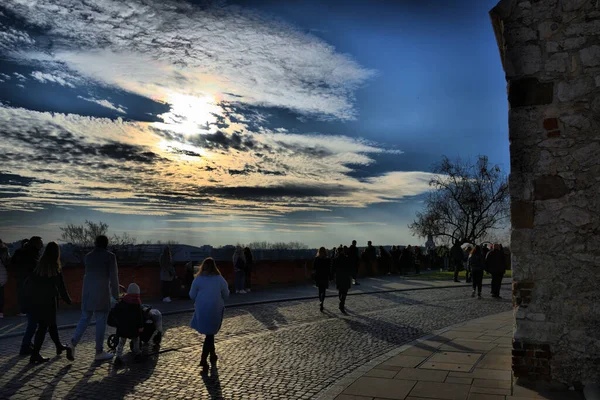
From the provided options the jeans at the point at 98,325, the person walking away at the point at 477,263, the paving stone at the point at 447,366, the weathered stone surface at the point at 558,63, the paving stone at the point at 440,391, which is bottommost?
the paving stone at the point at 440,391

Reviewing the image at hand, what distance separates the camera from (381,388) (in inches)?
260

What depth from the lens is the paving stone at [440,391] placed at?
20.6 feet

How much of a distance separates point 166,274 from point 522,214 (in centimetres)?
1238

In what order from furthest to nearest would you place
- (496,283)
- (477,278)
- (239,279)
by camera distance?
(239,279) < (477,278) < (496,283)

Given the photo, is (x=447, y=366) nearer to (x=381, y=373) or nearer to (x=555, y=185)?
(x=381, y=373)

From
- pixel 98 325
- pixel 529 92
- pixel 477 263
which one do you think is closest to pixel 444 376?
pixel 529 92

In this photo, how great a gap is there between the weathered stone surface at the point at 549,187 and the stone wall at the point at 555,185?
1 cm

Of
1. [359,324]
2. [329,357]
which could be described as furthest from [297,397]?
[359,324]

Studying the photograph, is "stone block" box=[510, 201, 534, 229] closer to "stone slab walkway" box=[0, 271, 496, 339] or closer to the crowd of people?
the crowd of people

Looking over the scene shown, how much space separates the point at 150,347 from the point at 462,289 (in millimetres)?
15678

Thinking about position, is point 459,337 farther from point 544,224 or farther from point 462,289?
point 462,289

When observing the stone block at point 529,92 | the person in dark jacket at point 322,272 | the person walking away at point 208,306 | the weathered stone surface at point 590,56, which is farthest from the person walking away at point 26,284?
the weathered stone surface at point 590,56

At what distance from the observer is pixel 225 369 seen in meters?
7.85

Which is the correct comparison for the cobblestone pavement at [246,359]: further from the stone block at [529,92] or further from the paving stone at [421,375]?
the stone block at [529,92]
